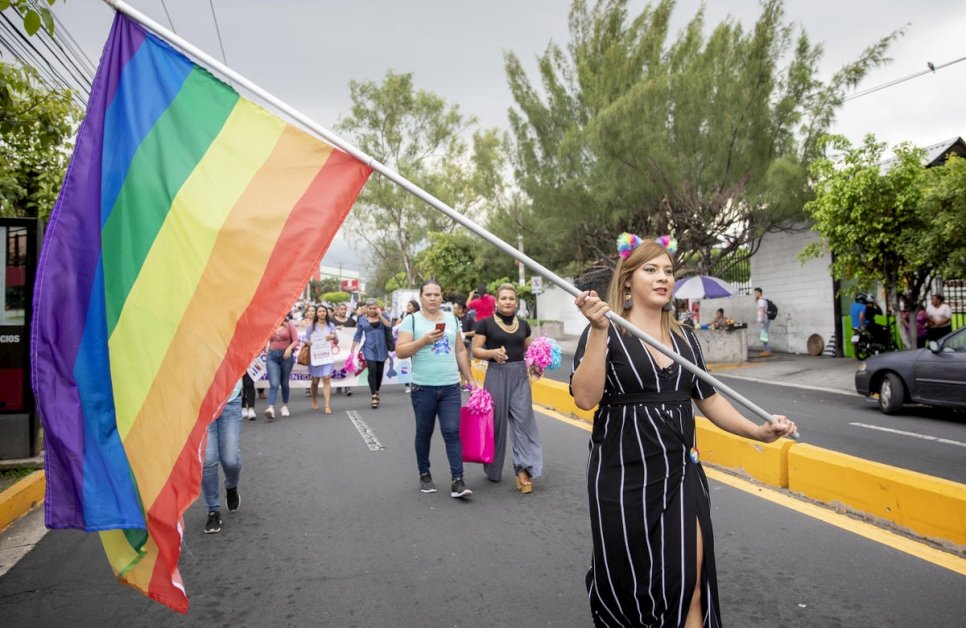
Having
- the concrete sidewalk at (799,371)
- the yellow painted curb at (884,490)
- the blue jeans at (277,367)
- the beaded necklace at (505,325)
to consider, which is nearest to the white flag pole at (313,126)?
the yellow painted curb at (884,490)

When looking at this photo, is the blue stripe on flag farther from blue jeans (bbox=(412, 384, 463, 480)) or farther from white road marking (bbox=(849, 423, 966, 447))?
white road marking (bbox=(849, 423, 966, 447))

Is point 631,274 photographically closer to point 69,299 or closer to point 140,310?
point 140,310

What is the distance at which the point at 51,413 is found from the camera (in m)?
2.53

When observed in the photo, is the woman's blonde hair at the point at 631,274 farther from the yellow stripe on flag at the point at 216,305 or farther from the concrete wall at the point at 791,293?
the concrete wall at the point at 791,293

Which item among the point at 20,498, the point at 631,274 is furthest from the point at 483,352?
the point at 20,498

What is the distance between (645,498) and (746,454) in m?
4.28

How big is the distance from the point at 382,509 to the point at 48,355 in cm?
349

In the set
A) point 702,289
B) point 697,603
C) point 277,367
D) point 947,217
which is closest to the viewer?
point 697,603

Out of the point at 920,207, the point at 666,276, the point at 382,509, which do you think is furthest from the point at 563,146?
the point at 666,276

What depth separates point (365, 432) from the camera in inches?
365

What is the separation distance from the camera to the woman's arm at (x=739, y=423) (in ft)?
8.71

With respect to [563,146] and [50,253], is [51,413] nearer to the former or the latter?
[50,253]

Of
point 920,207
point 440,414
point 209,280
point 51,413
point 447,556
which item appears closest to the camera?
point 51,413

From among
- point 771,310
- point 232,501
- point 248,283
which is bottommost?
point 232,501
